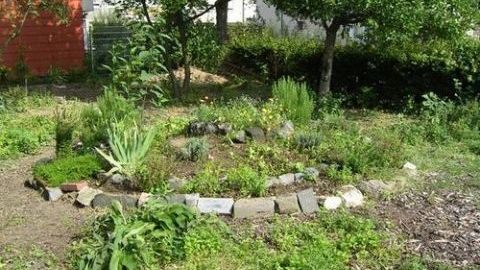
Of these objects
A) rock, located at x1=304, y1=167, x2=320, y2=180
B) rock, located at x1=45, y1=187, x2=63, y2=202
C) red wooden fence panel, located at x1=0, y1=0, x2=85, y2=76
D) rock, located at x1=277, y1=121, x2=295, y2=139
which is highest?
red wooden fence panel, located at x1=0, y1=0, x2=85, y2=76

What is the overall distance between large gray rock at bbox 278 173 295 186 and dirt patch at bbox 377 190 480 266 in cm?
85

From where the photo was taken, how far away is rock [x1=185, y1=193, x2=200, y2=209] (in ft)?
17.7

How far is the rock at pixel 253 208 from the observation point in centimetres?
537

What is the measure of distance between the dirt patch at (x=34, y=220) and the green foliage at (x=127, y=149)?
1.86 feet

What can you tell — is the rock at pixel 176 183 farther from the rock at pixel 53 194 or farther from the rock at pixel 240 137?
the rock at pixel 240 137

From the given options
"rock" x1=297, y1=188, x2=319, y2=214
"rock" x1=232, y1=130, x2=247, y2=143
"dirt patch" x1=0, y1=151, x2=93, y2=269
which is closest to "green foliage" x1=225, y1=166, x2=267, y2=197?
"rock" x1=297, y1=188, x2=319, y2=214

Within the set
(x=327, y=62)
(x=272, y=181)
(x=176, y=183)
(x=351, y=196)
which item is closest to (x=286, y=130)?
(x=272, y=181)

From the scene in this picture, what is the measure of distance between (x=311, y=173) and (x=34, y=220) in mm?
2551

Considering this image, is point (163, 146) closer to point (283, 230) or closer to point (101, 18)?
point (283, 230)

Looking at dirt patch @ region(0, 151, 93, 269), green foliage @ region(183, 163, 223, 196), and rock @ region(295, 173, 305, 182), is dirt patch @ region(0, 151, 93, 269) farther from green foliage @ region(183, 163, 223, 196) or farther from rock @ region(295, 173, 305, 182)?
rock @ region(295, 173, 305, 182)

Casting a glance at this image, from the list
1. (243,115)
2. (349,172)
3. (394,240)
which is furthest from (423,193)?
(243,115)

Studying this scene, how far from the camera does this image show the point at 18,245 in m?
4.86

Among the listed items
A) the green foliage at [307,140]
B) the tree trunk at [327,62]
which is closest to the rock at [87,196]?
the green foliage at [307,140]

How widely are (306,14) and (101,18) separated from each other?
731 centimetres
